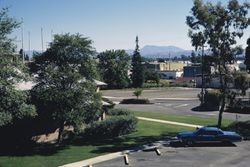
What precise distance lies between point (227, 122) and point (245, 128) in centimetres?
591

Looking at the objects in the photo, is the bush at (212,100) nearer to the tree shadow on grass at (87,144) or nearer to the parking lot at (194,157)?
the tree shadow on grass at (87,144)

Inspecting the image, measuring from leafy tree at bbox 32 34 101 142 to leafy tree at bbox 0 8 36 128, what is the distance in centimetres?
564

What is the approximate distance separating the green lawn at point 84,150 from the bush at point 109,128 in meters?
0.83

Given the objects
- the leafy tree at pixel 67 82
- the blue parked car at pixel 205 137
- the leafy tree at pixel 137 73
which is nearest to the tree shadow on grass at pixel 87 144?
the leafy tree at pixel 67 82

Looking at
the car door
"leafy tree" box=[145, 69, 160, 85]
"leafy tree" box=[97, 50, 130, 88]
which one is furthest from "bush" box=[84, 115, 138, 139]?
"leafy tree" box=[145, 69, 160, 85]

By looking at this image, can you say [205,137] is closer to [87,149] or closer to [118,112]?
[87,149]

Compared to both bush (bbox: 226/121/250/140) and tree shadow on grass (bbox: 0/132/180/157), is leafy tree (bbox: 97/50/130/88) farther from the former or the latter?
tree shadow on grass (bbox: 0/132/180/157)

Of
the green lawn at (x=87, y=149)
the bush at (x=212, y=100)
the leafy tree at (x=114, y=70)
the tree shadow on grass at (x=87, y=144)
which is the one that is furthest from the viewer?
the leafy tree at (x=114, y=70)

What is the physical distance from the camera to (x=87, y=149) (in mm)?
31812

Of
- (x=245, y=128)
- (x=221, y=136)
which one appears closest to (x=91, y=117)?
(x=221, y=136)

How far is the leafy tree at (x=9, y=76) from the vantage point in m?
23.8

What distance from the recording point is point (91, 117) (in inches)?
1308

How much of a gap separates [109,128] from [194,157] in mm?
9128

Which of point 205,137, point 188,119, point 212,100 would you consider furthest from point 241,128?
point 212,100
